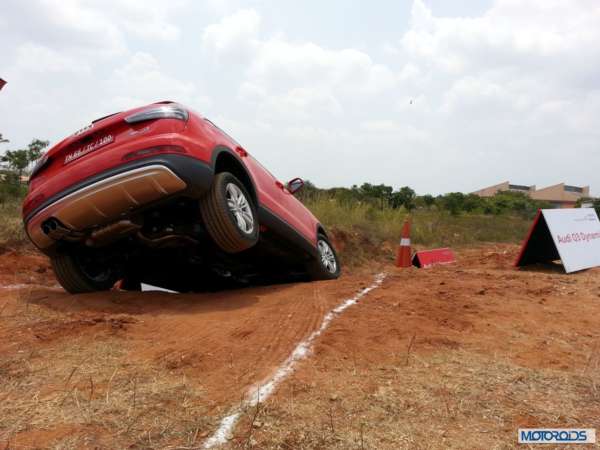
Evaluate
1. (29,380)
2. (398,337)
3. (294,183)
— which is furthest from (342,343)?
(294,183)

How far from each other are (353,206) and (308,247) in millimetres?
8322

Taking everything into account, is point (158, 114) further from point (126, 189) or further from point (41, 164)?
point (41, 164)

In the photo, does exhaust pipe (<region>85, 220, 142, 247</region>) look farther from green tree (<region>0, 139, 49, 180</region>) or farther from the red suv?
green tree (<region>0, 139, 49, 180</region>)

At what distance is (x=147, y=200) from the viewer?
362cm

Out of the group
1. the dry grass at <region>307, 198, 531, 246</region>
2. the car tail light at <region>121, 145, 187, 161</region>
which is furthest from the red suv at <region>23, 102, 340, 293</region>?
the dry grass at <region>307, 198, 531, 246</region>

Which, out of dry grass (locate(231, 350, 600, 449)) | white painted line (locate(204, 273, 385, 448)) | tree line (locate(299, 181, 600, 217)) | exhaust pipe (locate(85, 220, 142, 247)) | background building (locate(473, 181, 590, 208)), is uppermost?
background building (locate(473, 181, 590, 208))

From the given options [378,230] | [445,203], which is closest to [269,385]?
[378,230]

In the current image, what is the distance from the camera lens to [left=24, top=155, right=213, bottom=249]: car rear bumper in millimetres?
3500

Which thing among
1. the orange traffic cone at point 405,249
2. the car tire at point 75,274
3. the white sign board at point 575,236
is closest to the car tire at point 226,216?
the car tire at point 75,274

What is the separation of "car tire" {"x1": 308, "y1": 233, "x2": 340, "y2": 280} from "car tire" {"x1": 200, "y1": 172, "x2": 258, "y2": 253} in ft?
6.20

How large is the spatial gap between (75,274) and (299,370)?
9.67 ft

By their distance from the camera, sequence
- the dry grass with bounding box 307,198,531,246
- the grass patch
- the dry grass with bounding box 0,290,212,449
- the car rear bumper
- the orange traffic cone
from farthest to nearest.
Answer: the dry grass with bounding box 307,198,531,246, the grass patch, the orange traffic cone, the car rear bumper, the dry grass with bounding box 0,290,212,449

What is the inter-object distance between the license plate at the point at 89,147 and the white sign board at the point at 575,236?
20.0 feet

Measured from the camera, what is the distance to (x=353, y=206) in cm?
1377
